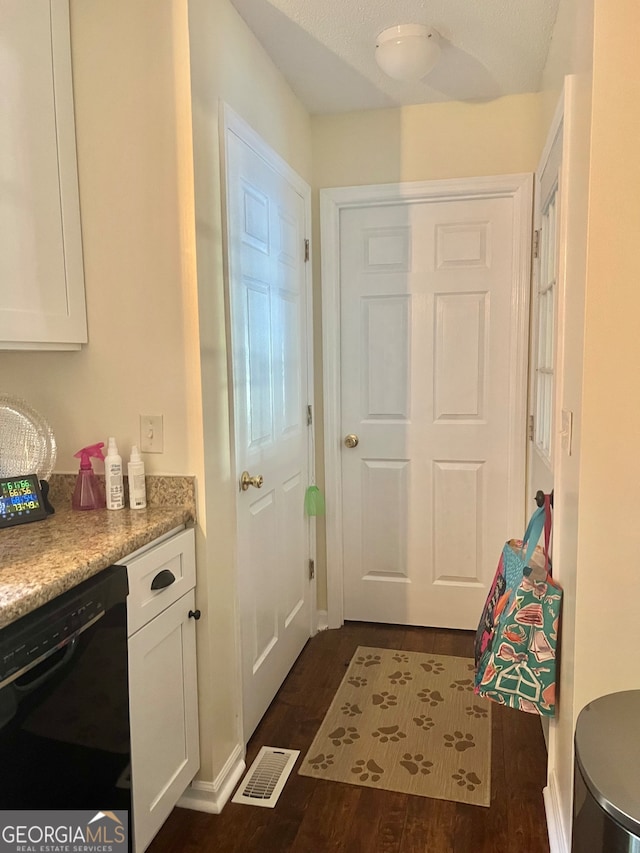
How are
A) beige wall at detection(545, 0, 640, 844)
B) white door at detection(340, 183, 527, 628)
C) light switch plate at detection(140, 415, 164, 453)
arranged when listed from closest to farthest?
1. beige wall at detection(545, 0, 640, 844)
2. light switch plate at detection(140, 415, 164, 453)
3. white door at detection(340, 183, 527, 628)

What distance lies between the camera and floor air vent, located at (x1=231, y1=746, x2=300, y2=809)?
1.88m

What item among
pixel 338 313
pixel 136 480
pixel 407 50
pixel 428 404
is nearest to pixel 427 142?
pixel 407 50

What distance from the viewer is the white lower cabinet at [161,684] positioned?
4.92 ft

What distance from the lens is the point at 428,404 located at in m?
2.88

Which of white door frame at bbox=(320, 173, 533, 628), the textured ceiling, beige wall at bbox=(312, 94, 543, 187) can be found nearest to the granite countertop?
white door frame at bbox=(320, 173, 533, 628)

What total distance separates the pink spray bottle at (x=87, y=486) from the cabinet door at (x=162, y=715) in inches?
15.0

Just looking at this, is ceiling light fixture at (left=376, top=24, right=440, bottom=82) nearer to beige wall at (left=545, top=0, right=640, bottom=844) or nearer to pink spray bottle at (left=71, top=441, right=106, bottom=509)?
beige wall at (left=545, top=0, right=640, bottom=844)

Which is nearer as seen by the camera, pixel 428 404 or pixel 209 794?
pixel 209 794

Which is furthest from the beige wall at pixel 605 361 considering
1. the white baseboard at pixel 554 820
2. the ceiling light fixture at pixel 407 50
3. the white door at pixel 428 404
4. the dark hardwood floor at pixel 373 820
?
the white door at pixel 428 404

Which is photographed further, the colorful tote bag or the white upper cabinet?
the colorful tote bag

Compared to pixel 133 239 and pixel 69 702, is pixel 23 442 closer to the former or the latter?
pixel 133 239

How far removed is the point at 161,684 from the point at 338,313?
1829 millimetres

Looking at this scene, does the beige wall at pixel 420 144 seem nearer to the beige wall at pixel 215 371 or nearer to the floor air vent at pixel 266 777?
the beige wall at pixel 215 371

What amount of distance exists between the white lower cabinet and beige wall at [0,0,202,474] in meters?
0.33
